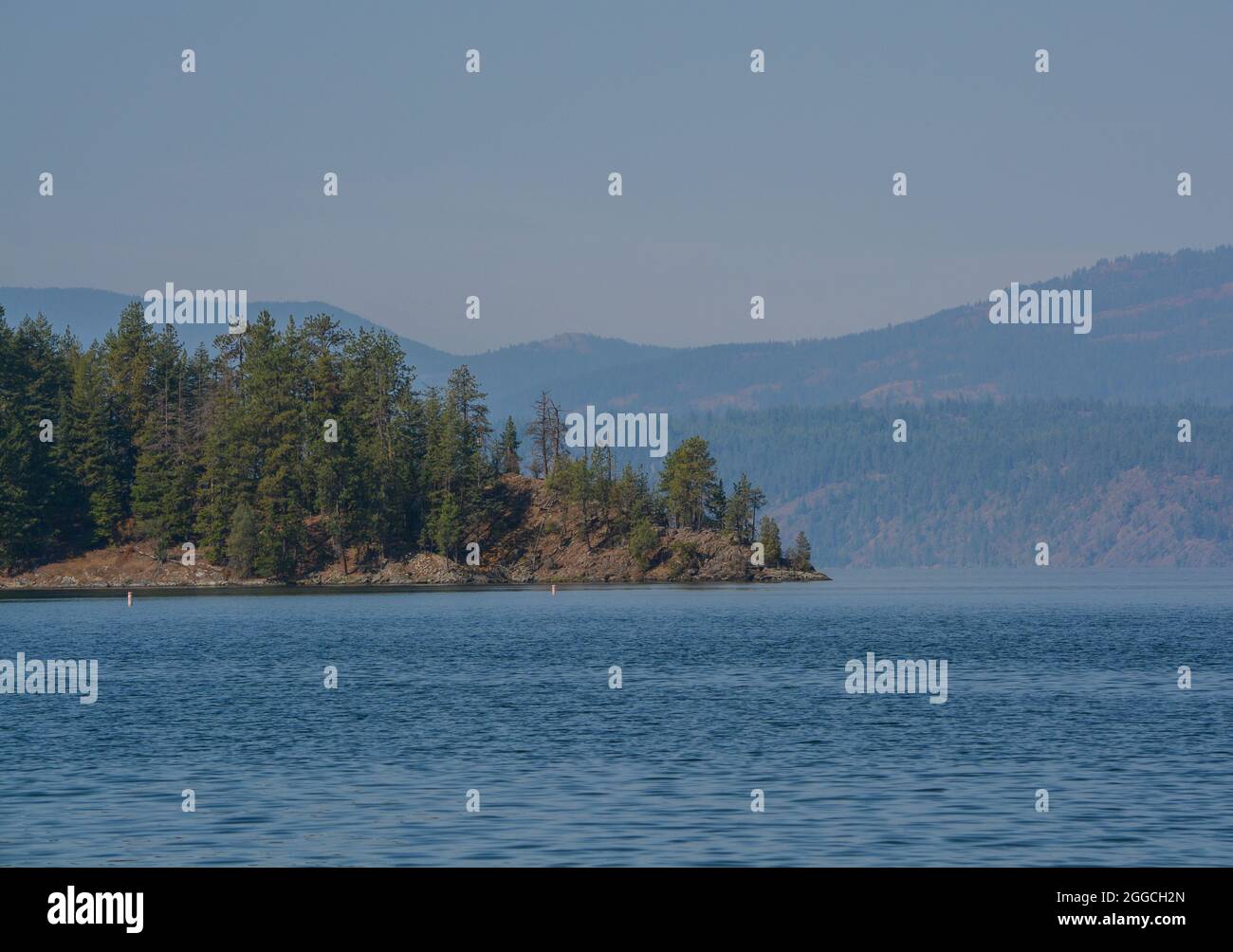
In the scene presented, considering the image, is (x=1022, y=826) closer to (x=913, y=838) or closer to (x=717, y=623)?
(x=913, y=838)

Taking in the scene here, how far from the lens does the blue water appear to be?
32.6 meters

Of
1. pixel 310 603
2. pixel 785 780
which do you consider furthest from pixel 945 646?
pixel 310 603

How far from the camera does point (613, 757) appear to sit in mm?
45906

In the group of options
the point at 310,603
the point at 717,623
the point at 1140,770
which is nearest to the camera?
the point at 1140,770

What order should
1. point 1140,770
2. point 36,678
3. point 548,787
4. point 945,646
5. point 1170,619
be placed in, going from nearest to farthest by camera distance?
point 548,787 < point 1140,770 < point 36,678 < point 945,646 < point 1170,619

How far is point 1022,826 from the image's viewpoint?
34344mm

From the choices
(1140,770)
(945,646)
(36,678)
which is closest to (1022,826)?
(1140,770)

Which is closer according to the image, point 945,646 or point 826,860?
point 826,860

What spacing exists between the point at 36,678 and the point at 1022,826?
5213 centimetres

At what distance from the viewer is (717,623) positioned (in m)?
128

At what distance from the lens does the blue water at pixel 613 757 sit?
107ft
